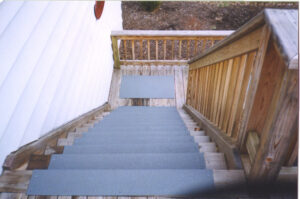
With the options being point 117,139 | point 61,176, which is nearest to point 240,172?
point 61,176

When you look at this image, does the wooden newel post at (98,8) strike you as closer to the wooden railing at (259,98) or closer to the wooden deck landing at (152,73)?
the wooden deck landing at (152,73)

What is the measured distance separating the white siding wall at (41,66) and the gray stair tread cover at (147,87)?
158 cm

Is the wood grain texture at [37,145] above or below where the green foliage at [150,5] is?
below

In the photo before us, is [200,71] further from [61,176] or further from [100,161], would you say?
[61,176]

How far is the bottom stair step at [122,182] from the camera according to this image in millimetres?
985

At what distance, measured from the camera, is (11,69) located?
1252 mm

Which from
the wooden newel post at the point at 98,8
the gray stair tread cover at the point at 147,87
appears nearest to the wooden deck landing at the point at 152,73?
the gray stair tread cover at the point at 147,87

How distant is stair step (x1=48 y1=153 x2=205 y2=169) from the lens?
1.23 meters

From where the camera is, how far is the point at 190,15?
7.51 m

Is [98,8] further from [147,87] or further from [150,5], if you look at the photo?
[150,5]

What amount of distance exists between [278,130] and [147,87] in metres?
3.82

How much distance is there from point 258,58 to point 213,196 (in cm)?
69

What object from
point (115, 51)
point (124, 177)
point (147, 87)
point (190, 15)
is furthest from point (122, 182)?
point (190, 15)

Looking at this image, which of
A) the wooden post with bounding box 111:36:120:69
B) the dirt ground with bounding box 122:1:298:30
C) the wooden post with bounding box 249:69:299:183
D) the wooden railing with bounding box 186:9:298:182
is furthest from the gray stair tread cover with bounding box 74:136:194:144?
the dirt ground with bounding box 122:1:298:30
